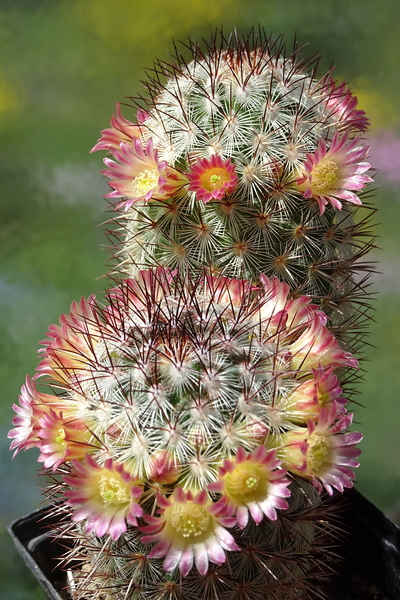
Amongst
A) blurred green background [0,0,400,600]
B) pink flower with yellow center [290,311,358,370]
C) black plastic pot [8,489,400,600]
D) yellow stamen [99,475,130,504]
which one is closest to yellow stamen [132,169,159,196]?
pink flower with yellow center [290,311,358,370]

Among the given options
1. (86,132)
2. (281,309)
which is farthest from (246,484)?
(86,132)

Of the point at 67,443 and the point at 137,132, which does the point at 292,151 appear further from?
the point at 67,443

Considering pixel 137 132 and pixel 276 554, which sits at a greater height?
pixel 137 132

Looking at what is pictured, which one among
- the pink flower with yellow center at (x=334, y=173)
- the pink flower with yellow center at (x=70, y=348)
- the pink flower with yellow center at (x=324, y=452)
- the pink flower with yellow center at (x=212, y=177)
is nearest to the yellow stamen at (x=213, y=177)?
the pink flower with yellow center at (x=212, y=177)

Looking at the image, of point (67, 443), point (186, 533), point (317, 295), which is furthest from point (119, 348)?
point (317, 295)

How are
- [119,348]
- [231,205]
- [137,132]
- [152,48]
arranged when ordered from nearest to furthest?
[119,348]
[231,205]
[137,132]
[152,48]
